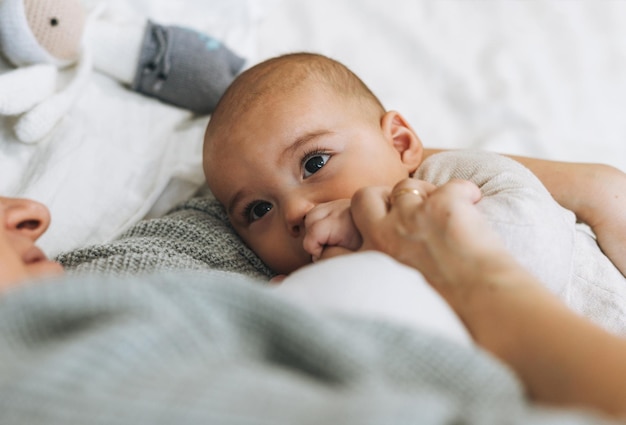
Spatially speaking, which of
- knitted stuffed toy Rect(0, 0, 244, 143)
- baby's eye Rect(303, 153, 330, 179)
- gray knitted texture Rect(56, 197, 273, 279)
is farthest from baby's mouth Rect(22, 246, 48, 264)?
knitted stuffed toy Rect(0, 0, 244, 143)

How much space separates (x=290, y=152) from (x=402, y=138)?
0.83ft

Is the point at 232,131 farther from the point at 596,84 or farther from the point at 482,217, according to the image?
Result: the point at 596,84

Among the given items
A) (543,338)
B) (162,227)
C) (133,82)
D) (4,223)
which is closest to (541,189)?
(543,338)

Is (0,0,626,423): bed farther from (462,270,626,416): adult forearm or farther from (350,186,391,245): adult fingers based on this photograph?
(462,270,626,416): adult forearm

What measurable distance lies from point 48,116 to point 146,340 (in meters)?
0.87

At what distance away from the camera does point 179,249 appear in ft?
3.43

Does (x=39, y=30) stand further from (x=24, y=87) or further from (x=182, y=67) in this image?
(x=182, y=67)

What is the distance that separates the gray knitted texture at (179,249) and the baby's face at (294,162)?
0.14ft

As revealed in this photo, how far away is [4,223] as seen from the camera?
0.80 m

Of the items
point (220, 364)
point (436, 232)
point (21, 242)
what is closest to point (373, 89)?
point (436, 232)

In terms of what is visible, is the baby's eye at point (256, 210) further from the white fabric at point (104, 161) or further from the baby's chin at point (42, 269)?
the baby's chin at point (42, 269)

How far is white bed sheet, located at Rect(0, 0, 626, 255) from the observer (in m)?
1.27

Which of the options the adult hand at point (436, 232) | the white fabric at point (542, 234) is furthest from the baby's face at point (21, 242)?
the white fabric at point (542, 234)

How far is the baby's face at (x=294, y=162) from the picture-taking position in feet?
3.42
